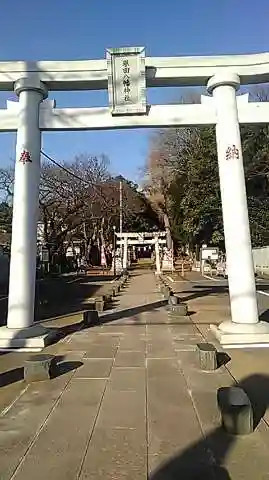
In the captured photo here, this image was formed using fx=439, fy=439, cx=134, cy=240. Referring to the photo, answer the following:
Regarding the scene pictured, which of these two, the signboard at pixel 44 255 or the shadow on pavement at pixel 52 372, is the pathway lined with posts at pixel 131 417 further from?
the signboard at pixel 44 255

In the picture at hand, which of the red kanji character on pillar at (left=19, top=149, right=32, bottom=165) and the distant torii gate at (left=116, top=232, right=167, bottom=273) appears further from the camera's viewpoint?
the distant torii gate at (left=116, top=232, right=167, bottom=273)

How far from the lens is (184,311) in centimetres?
1256

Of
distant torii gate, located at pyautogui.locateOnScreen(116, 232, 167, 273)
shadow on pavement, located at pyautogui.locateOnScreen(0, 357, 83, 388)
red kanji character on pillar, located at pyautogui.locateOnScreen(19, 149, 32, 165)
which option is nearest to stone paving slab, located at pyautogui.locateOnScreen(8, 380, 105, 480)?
shadow on pavement, located at pyautogui.locateOnScreen(0, 357, 83, 388)

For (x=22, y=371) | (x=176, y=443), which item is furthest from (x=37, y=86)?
(x=176, y=443)

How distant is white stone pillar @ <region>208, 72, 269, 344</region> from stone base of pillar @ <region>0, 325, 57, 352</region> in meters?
3.46

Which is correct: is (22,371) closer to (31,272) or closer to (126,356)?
(126,356)

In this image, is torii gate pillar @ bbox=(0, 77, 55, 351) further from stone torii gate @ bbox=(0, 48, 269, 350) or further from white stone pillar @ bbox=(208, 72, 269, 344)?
white stone pillar @ bbox=(208, 72, 269, 344)

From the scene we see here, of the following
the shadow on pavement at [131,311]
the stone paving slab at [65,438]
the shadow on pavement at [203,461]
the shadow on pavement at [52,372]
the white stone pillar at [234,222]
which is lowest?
the shadow on pavement at [203,461]

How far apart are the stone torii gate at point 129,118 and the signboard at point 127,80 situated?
2 centimetres

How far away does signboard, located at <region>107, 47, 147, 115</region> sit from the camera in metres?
8.88

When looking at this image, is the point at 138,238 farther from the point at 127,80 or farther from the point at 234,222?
the point at 234,222

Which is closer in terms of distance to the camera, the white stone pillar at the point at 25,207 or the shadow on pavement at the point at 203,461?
the shadow on pavement at the point at 203,461

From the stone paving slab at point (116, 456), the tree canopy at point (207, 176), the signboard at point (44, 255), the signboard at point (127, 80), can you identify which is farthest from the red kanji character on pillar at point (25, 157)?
the signboard at point (44, 255)

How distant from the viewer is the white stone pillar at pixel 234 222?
843cm
